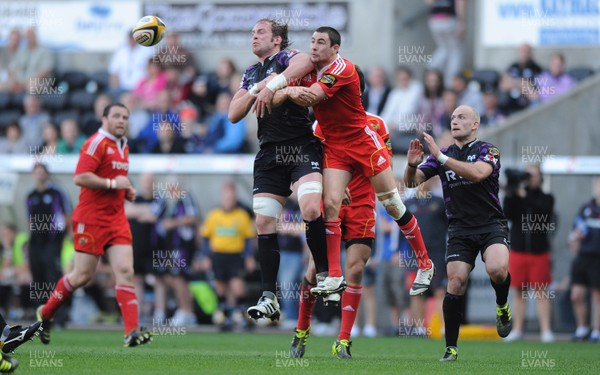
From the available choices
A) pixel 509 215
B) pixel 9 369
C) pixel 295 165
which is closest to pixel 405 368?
pixel 295 165

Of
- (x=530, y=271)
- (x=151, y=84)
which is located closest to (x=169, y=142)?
(x=151, y=84)

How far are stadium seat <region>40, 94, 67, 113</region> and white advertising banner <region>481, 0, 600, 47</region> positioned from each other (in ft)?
27.6

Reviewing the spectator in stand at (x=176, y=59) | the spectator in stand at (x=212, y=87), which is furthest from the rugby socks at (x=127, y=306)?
the spectator in stand at (x=176, y=59)

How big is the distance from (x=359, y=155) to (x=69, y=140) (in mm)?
10463

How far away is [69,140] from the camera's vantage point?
2030cm

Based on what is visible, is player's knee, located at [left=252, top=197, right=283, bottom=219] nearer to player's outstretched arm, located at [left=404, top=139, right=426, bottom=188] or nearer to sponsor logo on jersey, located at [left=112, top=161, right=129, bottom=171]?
player's outstretched arm, located at [left=404, top=139, right=426, bottom=188]

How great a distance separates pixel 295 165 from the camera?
10742mm

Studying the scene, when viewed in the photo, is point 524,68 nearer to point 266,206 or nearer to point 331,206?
point 331,206

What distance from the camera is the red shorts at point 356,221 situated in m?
11.7

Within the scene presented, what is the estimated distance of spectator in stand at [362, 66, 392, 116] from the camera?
768 inches

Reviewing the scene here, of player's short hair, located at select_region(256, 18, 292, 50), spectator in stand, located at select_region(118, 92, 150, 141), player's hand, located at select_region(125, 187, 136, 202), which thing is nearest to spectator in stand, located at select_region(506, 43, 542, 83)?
spectator in stand, located at select_region(118, 92, 150, 141)

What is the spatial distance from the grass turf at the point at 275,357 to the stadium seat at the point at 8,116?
26.4 feet

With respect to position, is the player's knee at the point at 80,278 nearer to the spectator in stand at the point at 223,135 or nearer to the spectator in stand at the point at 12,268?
the spectator in stand at the point at 223,135

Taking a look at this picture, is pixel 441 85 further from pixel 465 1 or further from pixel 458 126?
pixel 458 126
